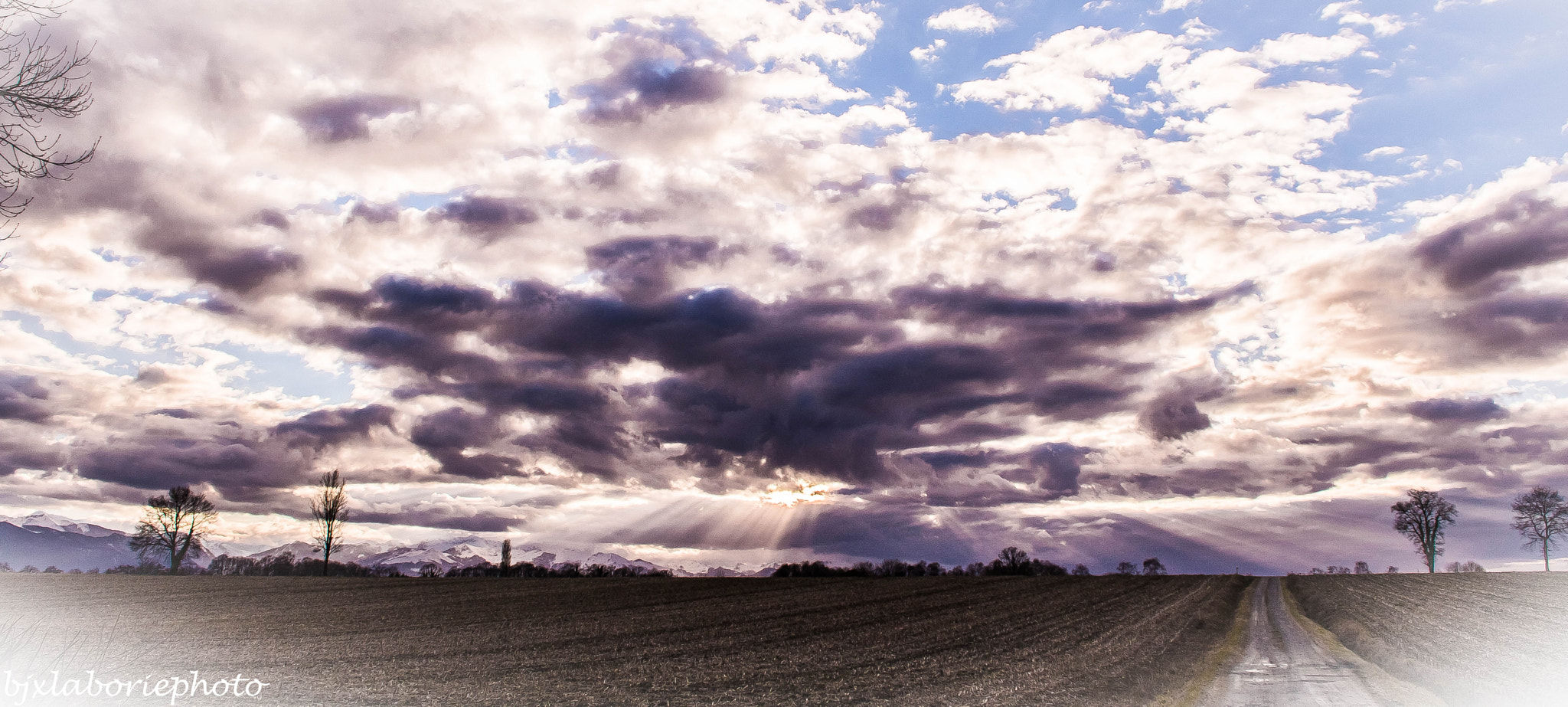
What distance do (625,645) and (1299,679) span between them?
2487cm

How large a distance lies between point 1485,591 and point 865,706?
257 feet

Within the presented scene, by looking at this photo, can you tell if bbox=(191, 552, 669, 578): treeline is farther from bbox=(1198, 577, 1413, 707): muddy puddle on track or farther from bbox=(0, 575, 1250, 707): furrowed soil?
bbox=(1198, 577, 1413, 707): muddy puddle on track

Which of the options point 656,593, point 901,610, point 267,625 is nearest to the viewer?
point 267,625

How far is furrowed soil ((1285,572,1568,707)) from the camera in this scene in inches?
984

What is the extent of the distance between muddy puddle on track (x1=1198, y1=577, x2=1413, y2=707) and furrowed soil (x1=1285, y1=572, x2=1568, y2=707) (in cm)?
111

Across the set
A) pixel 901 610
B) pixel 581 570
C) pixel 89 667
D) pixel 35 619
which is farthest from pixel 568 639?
pixel 581 570

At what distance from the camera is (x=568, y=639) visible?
3700 cm

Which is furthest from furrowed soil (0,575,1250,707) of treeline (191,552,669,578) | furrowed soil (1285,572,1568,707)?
treeline (191,552,669,578)

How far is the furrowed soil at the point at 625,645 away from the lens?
24.4 meters

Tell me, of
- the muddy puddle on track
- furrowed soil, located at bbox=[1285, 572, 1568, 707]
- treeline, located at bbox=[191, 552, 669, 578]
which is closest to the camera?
the muddy puddle on track

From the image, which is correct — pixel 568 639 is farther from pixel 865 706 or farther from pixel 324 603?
pixel 324 603

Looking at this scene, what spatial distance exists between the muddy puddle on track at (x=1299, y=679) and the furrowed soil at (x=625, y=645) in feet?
5.77

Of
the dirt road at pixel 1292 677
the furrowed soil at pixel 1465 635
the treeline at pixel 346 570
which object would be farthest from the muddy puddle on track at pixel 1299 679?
the treeline at pixel 346 570

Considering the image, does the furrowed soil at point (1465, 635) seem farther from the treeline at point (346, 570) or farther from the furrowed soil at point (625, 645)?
the treeline at point (346, 570)
